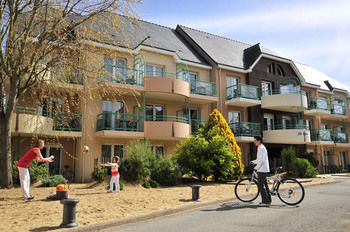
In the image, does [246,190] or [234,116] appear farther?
[234,116]

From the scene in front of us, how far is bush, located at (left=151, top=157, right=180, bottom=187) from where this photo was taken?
13453 millimetres

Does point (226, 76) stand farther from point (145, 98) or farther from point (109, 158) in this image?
point (109, 158)

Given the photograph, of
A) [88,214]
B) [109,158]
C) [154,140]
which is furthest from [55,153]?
[88,214]

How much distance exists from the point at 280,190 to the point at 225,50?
18.4 m

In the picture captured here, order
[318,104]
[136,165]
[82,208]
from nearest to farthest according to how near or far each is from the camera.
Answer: [82,208] < [136,165] < [318,104]

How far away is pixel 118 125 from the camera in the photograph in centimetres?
1664

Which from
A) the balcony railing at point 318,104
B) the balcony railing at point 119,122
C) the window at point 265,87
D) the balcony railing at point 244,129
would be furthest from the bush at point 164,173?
the balcony railing at point 318,104

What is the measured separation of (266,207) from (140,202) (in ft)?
11.4

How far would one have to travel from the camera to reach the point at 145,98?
62.6ft

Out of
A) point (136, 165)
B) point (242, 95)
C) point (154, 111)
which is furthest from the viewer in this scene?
point (242, 95)

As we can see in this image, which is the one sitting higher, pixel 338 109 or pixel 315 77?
pixel 315 77

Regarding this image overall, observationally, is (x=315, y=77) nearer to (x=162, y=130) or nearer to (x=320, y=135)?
(x=320, y=135)

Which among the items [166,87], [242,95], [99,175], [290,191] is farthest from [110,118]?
[290,191]

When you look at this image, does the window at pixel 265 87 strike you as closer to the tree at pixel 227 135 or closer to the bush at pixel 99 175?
the tree at pixel 227 135
